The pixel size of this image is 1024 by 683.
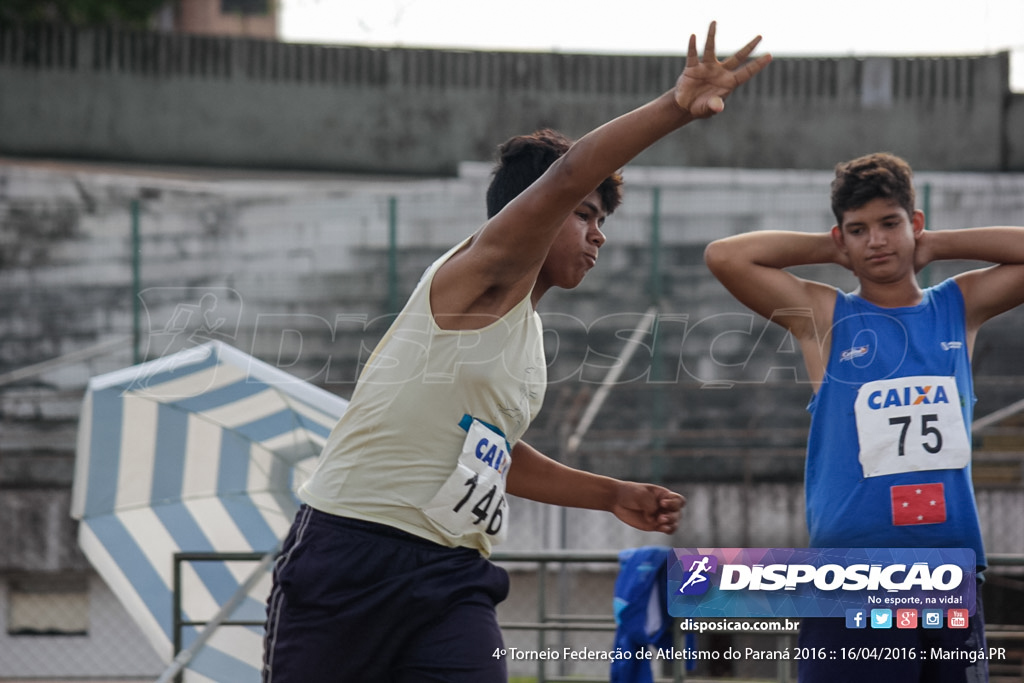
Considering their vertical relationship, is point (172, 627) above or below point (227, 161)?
below

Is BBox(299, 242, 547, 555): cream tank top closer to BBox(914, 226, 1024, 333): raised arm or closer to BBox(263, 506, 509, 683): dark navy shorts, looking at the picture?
BBox(263, 506, 509, 683): dark navy shorts

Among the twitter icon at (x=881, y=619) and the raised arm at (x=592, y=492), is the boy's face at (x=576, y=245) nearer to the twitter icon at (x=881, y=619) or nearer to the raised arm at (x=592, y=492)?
the raised arm at (x=592, y=492)

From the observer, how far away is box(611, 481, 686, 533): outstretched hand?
269cm

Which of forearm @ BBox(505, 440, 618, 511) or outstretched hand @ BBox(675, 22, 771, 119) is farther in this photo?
forearm @ BBox(505, 440, 618, 511)

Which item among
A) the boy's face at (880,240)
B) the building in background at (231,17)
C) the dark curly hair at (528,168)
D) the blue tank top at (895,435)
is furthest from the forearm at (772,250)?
the building in background at (231,17)

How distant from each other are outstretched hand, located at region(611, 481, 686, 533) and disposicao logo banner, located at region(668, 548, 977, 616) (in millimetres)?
482

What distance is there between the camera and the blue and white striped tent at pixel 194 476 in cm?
473

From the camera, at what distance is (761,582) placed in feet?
10.2

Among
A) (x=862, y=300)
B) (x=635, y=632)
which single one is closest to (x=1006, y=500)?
(x=635, y=632)

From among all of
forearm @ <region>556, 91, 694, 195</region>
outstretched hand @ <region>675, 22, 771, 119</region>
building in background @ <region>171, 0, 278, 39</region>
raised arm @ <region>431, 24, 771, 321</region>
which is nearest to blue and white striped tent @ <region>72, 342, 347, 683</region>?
raised arm @ <region>431, 24, 771, 321</region>

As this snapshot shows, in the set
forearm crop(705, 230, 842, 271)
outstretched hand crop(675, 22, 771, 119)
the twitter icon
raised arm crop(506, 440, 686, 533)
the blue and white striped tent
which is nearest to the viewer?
outstretched hand crop(675, 22, 771, 119)

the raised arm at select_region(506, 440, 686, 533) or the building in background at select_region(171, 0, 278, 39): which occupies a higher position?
the building in background at select_region(171, 0, 278, 39)

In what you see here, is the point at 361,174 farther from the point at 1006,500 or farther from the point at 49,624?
Result: the point at 1006,500

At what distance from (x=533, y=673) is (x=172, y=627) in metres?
3.73
